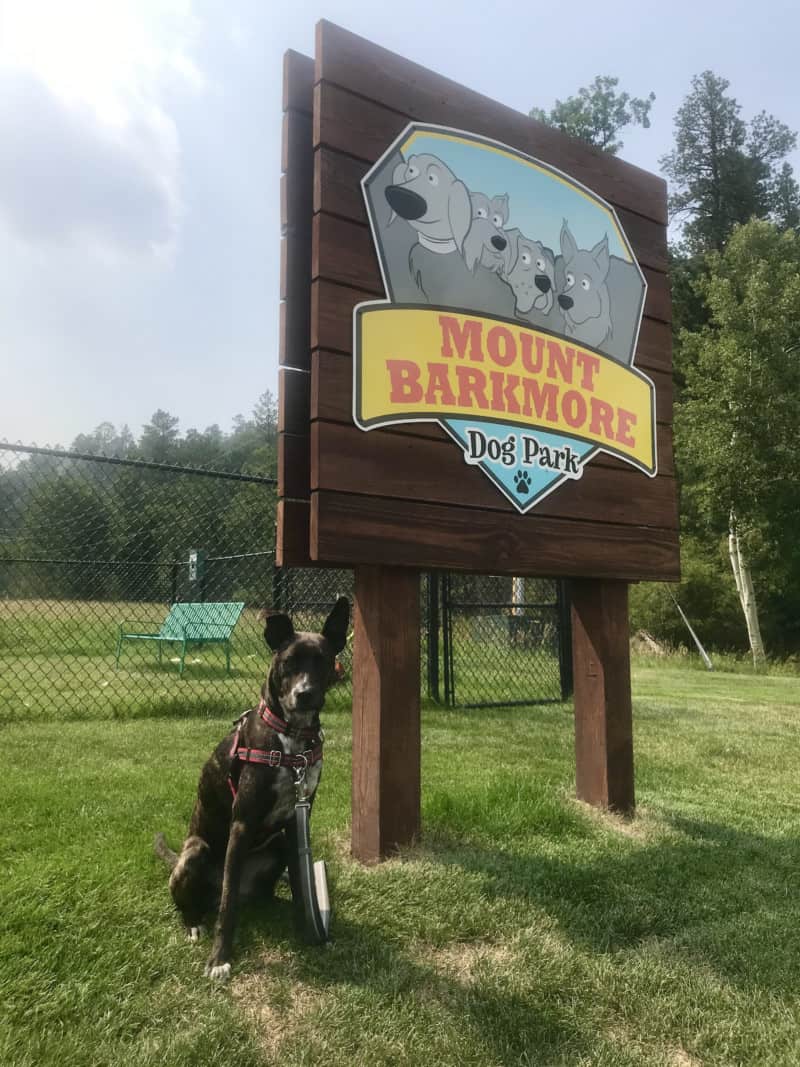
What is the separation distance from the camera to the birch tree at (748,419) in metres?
21.1

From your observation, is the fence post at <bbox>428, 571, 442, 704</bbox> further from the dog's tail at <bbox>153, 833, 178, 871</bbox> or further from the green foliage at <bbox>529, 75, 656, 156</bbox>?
the green foliage at <bbox>529, 75, 656, 156</bbox>

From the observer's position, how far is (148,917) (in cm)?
240

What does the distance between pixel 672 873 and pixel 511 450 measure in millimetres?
1956

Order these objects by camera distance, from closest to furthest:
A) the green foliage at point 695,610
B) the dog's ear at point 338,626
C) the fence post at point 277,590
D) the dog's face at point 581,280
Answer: the dog's ear at point 338,626 < the dog's face at point 581,280 < the fence post at point 277,590 < the green foliage at point 695,610

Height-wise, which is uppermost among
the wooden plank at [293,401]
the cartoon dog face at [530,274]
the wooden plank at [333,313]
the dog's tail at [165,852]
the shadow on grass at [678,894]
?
the cartoon dog face at [530,274]

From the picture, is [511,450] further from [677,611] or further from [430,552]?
[677,611]

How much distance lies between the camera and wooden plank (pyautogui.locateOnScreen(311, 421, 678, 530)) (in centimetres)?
279

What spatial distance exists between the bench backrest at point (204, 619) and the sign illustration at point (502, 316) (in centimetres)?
583

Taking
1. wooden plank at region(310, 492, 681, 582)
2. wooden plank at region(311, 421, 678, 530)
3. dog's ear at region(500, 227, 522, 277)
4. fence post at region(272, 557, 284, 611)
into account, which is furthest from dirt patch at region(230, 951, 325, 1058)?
fence post at region(272, 557, 284, 611)

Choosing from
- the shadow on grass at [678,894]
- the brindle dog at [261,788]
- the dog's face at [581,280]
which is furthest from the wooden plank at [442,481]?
the shadow on grass at [678,894]

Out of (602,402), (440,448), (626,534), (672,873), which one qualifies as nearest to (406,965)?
(672,873)

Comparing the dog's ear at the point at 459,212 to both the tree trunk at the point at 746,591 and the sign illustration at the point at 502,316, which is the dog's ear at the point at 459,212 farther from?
the tree trunk at the point at 746,591

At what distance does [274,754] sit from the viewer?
2.33 m

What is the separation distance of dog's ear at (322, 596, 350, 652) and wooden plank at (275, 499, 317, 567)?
0.38m
